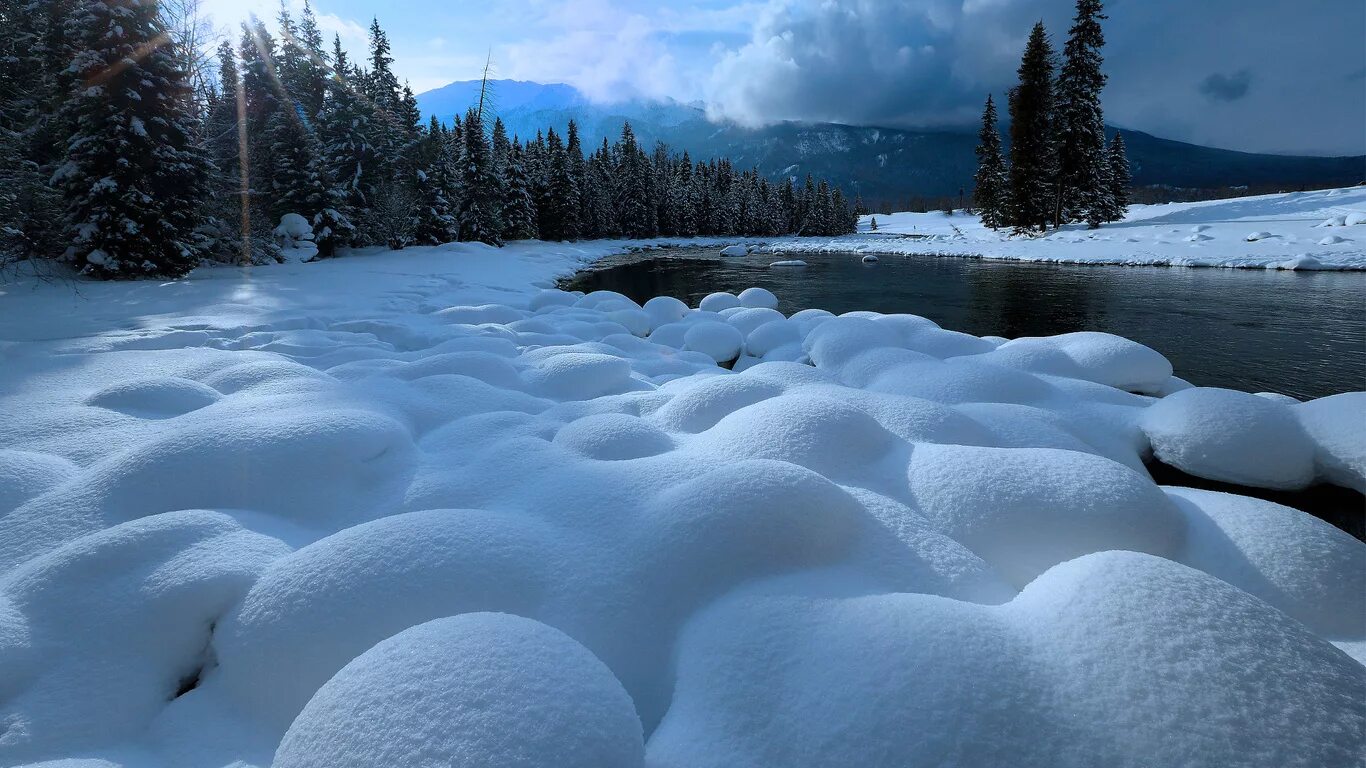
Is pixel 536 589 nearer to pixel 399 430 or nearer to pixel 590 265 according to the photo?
pixel 399 430

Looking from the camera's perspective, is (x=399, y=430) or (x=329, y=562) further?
(x=399, y=430)

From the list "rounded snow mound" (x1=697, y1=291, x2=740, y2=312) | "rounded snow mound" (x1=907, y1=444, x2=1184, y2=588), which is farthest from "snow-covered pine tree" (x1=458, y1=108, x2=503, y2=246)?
"rounded snow mound" (x1=907, y1=444, x2=1184, y2=588)

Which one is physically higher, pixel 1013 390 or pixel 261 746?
pixel 1013 390

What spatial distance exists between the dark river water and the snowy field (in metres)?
5.21

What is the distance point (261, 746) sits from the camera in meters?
1.68

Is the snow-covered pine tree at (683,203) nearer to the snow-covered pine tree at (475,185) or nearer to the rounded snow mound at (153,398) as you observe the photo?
the snow-covered pine tree at (475,185)

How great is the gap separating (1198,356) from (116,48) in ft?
68.8

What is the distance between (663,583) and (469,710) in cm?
87

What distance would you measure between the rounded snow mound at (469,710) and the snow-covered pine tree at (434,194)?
2717cm

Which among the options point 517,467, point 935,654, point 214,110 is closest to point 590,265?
point 214,110

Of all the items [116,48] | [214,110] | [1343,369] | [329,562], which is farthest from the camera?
[214,110]

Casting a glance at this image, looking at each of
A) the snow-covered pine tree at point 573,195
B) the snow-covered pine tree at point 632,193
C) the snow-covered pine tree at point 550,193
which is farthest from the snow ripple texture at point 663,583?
the snow-covered pine tree at point 632,193

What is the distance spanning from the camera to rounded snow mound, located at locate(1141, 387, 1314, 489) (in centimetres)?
390

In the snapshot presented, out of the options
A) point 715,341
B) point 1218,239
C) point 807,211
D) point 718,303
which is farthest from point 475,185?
point 807,211
